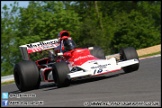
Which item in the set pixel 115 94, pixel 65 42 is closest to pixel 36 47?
pixel 65 42

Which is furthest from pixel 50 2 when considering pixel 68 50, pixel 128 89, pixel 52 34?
pixel 128 89

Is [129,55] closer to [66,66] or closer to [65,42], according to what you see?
[65,42]

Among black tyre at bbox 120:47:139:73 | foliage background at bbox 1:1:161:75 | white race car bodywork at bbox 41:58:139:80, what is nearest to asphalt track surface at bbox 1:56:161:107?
white race car bodywork at bbox 41:58:139:80

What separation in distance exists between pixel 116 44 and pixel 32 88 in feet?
100

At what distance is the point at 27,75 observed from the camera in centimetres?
1264

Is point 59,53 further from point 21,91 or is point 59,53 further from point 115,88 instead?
point 115,88

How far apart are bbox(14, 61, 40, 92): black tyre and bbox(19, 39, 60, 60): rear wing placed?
1632mm

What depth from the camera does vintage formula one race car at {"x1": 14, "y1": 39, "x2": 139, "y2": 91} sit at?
11969 mm

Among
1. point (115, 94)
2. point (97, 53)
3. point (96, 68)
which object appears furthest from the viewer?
point (97, 53)

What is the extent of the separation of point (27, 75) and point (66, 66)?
1.32 m

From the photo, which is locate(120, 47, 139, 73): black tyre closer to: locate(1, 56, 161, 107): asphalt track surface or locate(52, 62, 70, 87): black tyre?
Answer: locate(1, 56, 161, 107): asphalt track surface

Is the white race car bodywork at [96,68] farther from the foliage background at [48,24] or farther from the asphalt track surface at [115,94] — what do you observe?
the foliage background at [48,24]

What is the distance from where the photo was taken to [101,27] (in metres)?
62.4

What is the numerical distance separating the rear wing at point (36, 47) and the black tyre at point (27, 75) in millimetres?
1632
